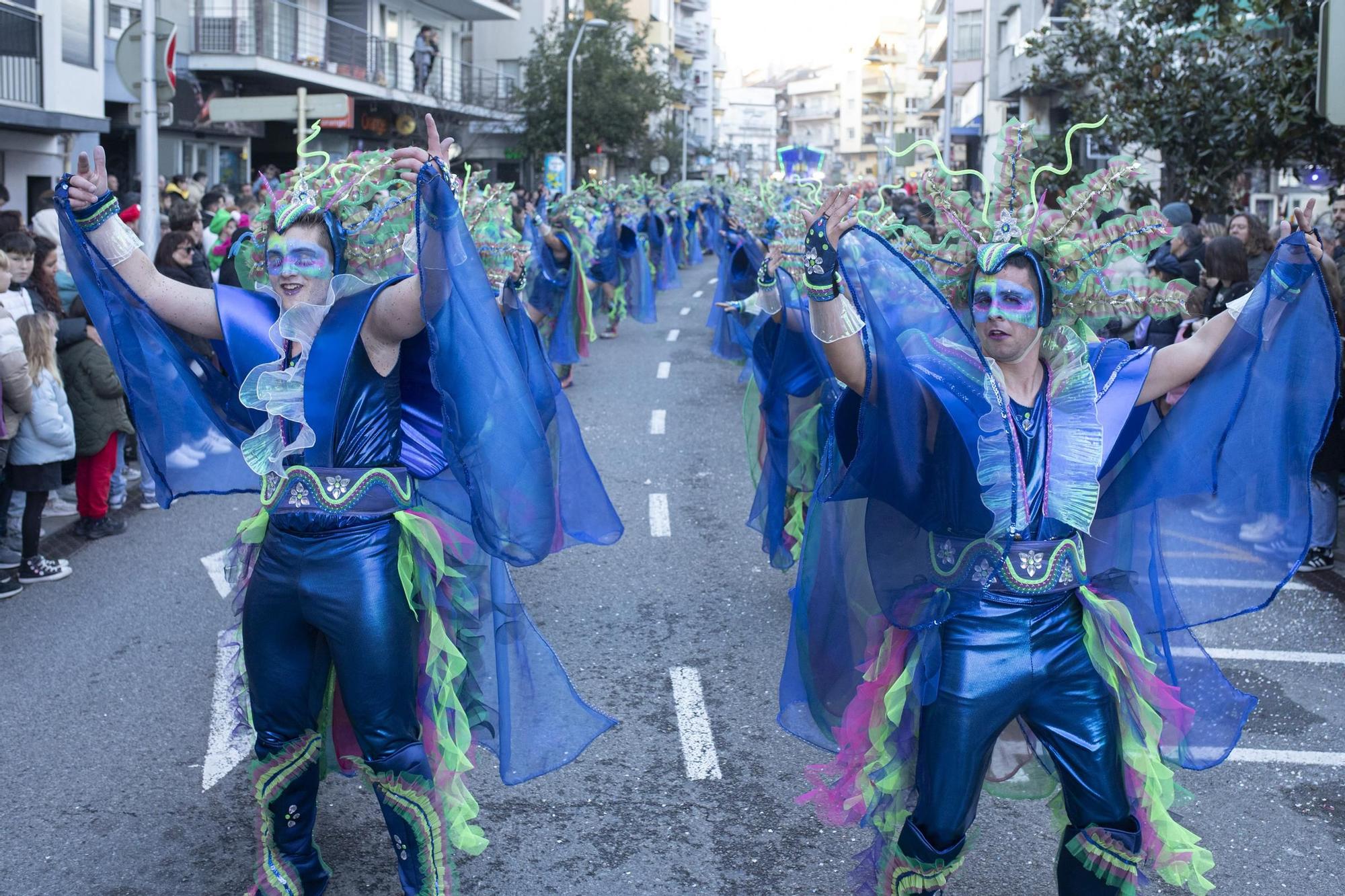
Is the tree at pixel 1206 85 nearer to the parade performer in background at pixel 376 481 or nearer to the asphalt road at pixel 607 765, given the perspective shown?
the asphalt road at pixel 607 765

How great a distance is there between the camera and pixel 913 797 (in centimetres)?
373

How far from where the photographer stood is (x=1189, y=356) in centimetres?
380

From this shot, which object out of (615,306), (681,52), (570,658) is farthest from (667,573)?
(681,52)

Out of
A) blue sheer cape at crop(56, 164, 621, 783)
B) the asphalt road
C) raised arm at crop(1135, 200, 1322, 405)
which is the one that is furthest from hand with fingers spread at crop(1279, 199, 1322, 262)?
blue sheer cape at crop(56, 164, 621, 783)

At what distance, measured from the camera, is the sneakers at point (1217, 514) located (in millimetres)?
3811

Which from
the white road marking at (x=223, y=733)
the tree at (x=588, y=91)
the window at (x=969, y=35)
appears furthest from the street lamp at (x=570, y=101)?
the white road marking at (x=223, y=733)

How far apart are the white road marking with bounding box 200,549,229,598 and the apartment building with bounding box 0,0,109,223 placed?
1200 centimetres

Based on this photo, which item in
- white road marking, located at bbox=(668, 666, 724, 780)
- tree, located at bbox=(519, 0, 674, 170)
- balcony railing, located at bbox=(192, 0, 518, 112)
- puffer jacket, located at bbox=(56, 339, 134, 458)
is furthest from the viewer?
tree, located at bbox=(519, 0, 674, 170)

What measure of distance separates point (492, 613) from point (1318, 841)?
2760mm

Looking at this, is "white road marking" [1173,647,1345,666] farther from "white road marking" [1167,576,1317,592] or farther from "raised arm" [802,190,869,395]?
"raised arm" [802,190,869,395]

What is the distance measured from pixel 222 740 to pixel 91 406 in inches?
133

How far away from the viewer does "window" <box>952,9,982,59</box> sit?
6097 centimetres

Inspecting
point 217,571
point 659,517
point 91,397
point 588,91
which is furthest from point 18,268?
point 588,91

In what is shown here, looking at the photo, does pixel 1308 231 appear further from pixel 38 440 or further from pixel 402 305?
pixel 38 440
